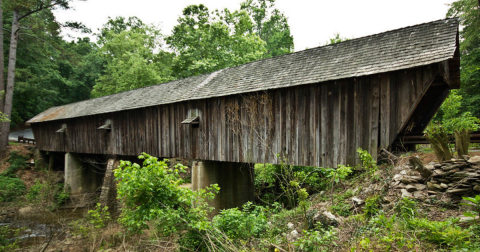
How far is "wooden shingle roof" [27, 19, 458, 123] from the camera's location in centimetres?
579

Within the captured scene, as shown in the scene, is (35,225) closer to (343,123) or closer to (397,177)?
(343,123)

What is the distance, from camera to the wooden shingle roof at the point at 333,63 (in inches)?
228

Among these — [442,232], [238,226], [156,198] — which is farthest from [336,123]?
[156,198]

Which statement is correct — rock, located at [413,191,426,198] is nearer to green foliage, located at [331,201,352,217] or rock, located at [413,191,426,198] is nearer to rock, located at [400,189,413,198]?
rock, located at [400,189,413,198]

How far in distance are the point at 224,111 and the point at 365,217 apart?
551 centimetres

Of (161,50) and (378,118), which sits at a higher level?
(161,50)

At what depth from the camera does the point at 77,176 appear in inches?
630

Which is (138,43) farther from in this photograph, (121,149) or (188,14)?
(121,149)

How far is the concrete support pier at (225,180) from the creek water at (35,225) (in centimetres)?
440

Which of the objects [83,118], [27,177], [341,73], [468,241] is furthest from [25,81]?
[468,241]

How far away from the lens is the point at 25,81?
2086 cm

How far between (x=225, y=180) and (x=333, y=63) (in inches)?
229

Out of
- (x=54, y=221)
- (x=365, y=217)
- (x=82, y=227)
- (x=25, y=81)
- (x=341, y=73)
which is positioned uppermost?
(x=25, y=81)

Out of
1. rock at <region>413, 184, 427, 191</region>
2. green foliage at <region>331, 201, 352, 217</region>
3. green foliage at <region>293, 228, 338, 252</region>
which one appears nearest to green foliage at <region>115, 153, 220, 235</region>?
green foliage at <region>293, 228, 338, 252</region>
